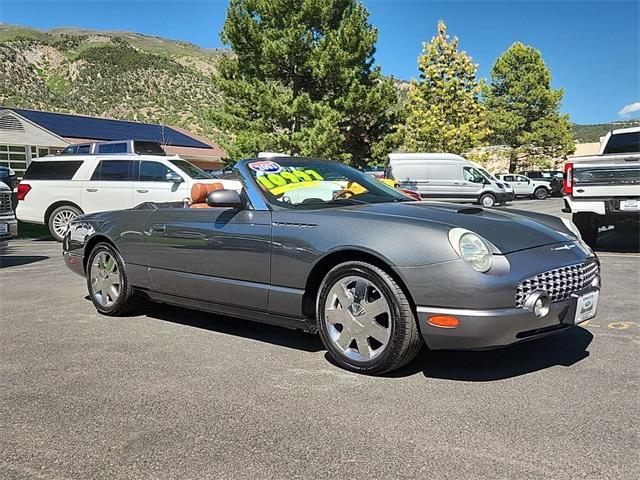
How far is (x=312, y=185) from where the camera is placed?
4555 millimetres

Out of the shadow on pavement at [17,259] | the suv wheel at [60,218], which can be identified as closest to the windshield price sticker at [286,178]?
the shadow on pavement at [17,259]

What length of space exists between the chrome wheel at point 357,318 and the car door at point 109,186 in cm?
933

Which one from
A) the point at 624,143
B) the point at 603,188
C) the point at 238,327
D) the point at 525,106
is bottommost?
the point at 238,327

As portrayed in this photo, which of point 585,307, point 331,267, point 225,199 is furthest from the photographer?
point 225,199

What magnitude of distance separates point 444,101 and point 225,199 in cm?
2679

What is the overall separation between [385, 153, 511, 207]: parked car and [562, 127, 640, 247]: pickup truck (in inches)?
574

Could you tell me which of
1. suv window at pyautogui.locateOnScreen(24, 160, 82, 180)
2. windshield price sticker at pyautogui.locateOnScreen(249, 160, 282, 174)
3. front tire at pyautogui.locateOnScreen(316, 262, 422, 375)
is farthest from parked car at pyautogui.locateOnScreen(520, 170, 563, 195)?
front tire at pyautogui.locateOnScreen(316, 262, 422, 375)

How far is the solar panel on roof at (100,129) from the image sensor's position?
28.0 metres

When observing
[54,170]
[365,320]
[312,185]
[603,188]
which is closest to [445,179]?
[603,188]

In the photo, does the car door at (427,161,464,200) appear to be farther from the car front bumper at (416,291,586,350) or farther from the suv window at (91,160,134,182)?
the car front bumper at (416,291,586,350)

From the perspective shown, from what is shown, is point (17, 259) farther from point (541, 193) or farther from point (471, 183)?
point (541, 193)

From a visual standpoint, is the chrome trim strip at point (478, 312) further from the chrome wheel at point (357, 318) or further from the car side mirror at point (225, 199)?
the car side mirror at point (225, 199)

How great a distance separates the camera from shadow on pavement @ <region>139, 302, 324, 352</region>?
4477 mm

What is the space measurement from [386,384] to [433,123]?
2640 cm
